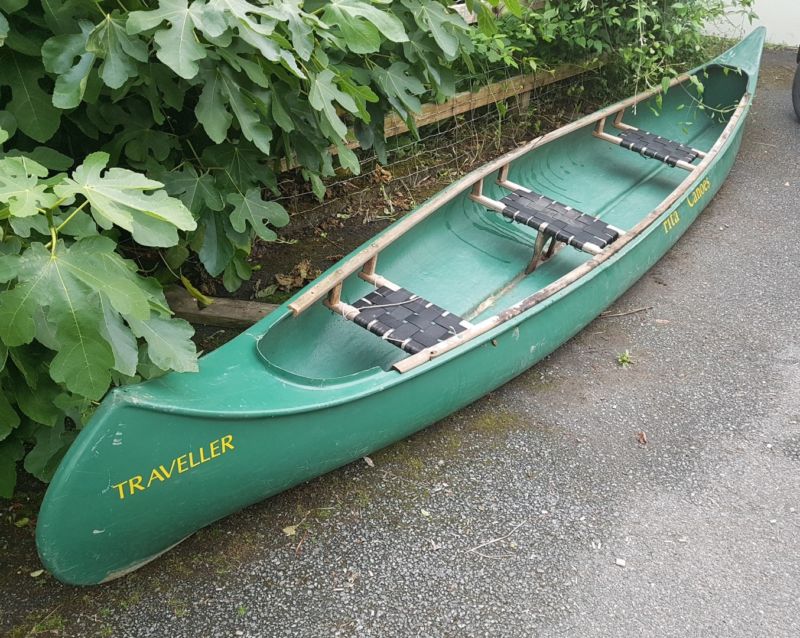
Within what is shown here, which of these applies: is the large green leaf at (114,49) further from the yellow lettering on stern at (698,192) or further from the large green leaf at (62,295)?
the yellow lettering on stern at (698,192)

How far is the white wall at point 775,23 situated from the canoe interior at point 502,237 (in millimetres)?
2934

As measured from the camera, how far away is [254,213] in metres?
3.19

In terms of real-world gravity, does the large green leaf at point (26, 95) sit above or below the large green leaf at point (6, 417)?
above

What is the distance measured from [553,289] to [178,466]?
6.32 feet

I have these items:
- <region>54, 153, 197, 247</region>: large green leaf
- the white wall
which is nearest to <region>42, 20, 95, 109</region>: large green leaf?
<region>54, 153, 197, 247</region>: large green leaf

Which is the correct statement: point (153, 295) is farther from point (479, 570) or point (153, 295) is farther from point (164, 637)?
point (479, 570)

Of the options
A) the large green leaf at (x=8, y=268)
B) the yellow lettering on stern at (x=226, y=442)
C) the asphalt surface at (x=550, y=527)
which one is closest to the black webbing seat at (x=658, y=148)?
the asphalt surface at (x=550, y=527)

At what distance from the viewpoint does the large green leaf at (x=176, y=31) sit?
2195mm

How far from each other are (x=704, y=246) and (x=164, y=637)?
4063 mm

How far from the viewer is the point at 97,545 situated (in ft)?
8.32

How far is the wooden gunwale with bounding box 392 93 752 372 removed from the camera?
124 inches

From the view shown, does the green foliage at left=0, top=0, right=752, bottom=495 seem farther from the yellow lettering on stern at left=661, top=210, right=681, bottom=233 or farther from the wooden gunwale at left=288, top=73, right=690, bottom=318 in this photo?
the yellow lettering on stern at left=661, top=210, right=681, bottom=233

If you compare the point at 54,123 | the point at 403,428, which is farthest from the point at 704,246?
the point at 54,123

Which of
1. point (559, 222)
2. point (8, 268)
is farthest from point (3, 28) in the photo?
point (559, 222)
